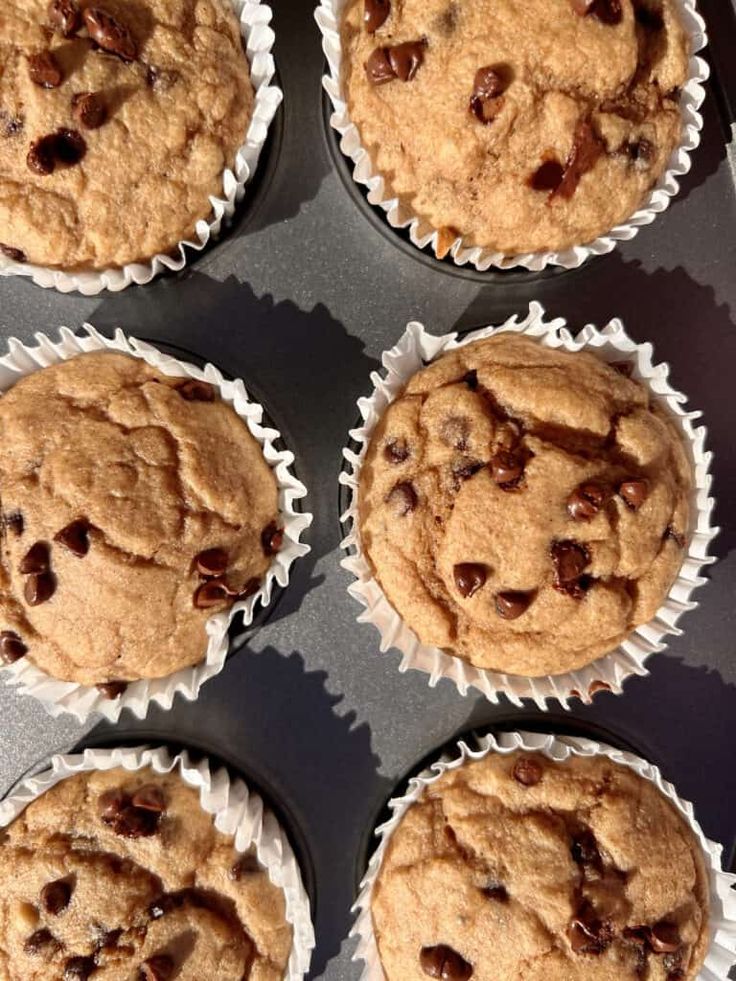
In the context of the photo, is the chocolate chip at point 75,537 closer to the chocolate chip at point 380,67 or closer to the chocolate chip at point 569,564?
the chocolate chip at point 569,564

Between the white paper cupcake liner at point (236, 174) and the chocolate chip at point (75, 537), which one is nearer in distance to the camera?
the chocolate chip at point (75, 537)

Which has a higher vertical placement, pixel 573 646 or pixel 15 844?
pixel 573 646

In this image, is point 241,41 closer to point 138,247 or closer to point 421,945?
point 138,247

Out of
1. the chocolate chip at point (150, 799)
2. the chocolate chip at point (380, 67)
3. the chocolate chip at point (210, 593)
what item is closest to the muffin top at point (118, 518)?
the chocolate chip at point (210, 593)

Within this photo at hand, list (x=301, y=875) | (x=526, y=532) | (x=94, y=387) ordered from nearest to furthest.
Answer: (x=526, y=532)
(x=94, y=387)
(x=301, y=875)

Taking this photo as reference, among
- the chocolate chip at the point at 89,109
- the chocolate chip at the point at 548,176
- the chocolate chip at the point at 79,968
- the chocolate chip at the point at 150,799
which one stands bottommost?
the chocolate chip at the point at 79,968

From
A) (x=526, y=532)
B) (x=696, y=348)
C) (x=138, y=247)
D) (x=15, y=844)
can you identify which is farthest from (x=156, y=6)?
(x=15, y=844)

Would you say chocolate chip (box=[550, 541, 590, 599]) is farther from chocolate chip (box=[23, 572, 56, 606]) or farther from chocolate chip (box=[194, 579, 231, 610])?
chocolate chip (box=[23, 572, 56, 606])
